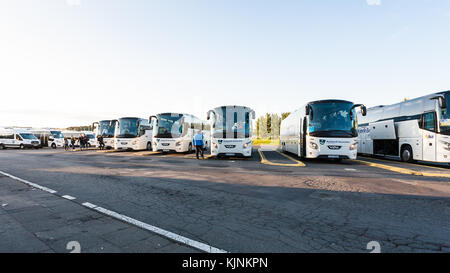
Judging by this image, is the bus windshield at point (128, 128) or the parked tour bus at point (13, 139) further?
the parked tour bus at point (13, 139)

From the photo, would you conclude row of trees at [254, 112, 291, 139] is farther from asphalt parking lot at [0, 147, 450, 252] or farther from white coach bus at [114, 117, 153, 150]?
asphalt parking lot at [0, 147, 450, 252]

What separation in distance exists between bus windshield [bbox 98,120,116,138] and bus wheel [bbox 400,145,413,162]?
1018 inches

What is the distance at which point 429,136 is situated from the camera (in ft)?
35.4

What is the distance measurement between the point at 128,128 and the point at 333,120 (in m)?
17.6

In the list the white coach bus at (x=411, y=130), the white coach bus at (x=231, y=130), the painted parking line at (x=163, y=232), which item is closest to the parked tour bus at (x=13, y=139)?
the white coach bus at (x=231, y=130)

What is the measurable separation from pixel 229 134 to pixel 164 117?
700 cm

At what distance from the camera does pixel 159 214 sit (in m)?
3.68

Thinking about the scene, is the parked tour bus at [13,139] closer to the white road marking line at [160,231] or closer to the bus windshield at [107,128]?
the bus windshield at [107,128]

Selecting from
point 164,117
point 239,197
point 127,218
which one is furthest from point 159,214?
point 164,117

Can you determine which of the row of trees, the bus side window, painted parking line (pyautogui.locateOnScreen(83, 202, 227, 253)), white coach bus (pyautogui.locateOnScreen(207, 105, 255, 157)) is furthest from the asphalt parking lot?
the row of trees

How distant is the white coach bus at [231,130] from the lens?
515 inches

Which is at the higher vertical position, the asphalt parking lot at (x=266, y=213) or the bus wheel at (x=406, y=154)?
the bus wheel at (x=406, y=154)

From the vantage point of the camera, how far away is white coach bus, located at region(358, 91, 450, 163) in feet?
33.5

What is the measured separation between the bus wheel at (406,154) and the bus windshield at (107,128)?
25.9 meters
